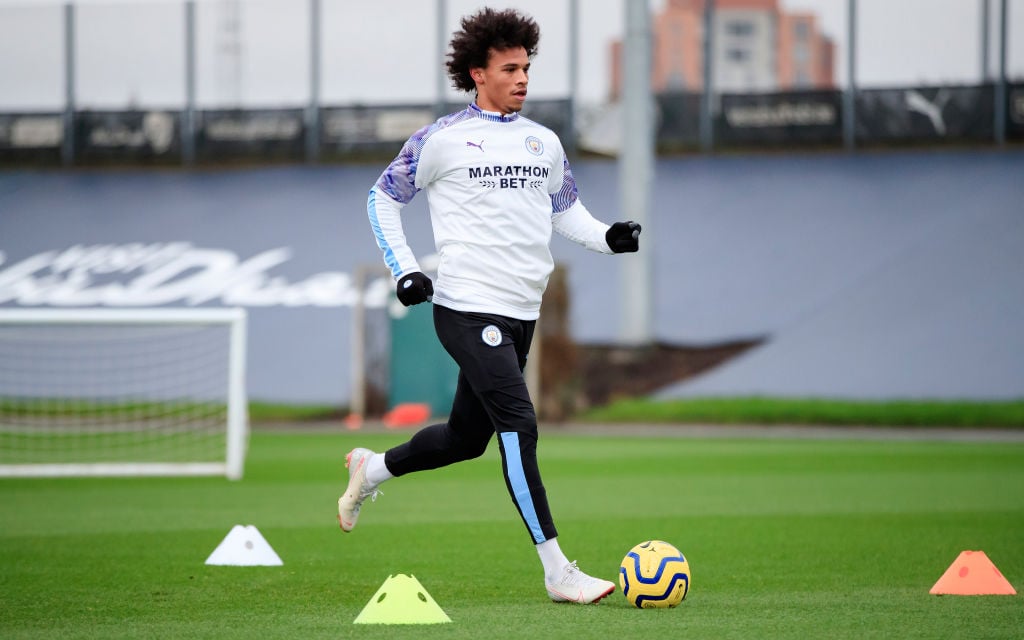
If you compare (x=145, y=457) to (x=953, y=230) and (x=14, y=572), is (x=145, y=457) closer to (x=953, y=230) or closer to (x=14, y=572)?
(x=14, y=572)

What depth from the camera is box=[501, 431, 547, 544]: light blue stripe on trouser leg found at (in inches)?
221

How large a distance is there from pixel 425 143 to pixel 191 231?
25.1 meters

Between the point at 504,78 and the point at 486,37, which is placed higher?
the point at 486,37

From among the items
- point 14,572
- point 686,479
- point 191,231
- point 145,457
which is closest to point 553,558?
Result: point 14,572

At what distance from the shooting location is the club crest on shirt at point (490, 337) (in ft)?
18.7

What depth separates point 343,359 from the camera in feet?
90.8

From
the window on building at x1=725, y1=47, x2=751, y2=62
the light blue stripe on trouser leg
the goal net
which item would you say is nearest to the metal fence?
the window on building at x1=725, y1=47, x2=751, y2=62

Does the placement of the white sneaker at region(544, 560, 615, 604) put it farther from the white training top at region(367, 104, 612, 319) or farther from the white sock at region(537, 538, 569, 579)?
the white training top at region(367, 104, 612, 319)

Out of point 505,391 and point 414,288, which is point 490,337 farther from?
point 414,288

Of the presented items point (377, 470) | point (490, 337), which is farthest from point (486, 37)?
point (377, 470)

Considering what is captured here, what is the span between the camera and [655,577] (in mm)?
5465

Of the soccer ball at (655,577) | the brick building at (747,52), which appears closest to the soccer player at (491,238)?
the soccer ball at (655,577)

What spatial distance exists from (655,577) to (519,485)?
0.61 meters

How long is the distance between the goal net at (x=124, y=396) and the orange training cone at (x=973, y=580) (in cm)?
755
